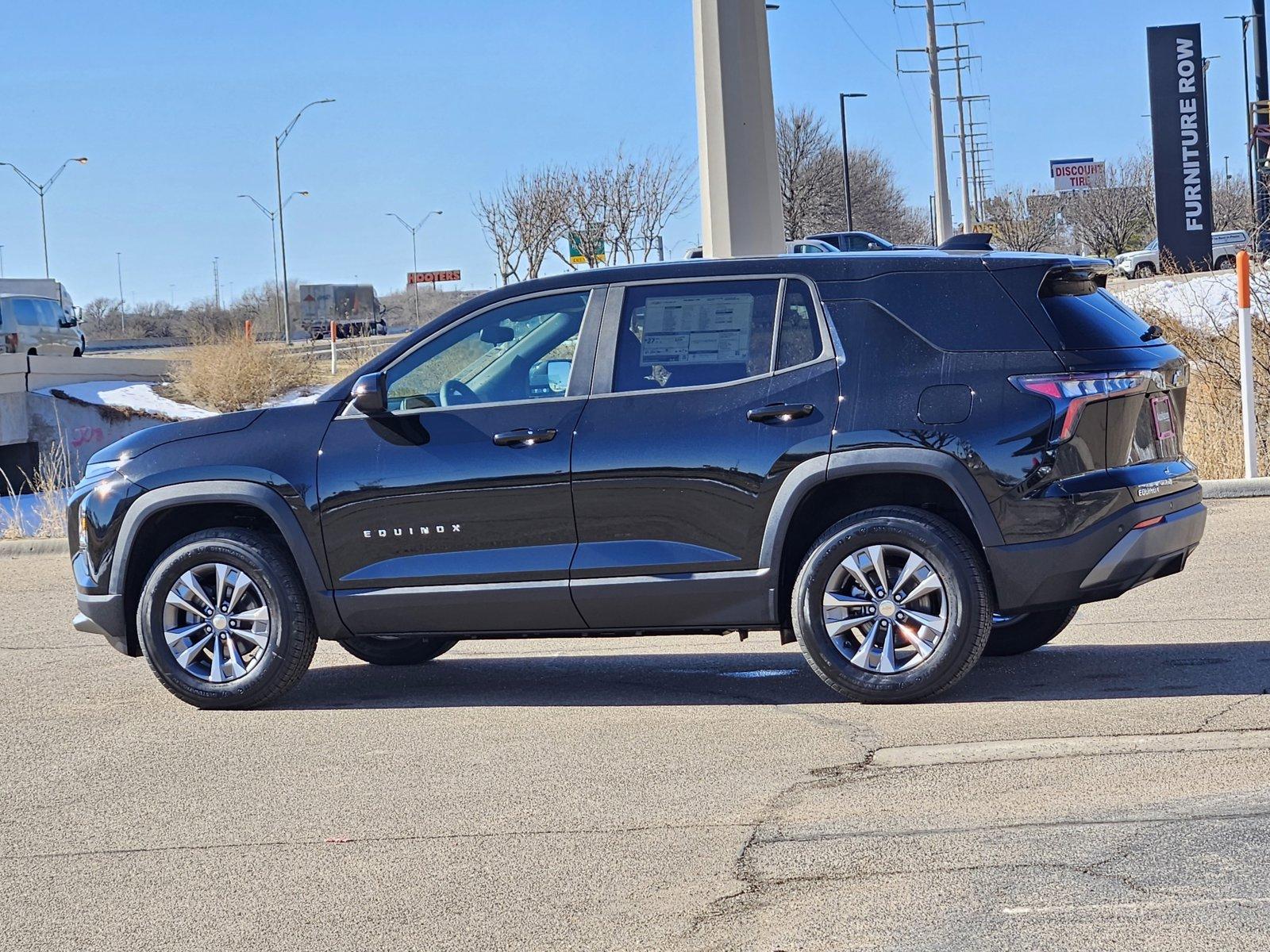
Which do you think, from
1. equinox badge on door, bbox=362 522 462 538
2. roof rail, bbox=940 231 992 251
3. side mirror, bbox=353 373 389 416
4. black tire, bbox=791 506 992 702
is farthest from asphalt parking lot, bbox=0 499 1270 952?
roof rail, bbox=940 231 992 251

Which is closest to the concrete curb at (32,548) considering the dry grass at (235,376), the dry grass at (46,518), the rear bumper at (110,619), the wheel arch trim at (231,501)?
the dry grass at (46,518)

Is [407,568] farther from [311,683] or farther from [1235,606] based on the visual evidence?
[1235,606]

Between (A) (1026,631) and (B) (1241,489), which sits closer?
(A) (1026,631)

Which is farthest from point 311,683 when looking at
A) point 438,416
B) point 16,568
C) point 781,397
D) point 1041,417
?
point 16,568

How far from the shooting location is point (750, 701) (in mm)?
6926

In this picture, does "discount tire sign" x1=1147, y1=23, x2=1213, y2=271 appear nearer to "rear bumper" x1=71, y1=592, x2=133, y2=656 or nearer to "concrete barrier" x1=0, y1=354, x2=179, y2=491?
"concrete barrier" x1=0, y1=354, x2=179, y2=491

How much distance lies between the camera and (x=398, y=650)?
27.2 feet

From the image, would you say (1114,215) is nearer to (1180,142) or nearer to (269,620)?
(1180,142)

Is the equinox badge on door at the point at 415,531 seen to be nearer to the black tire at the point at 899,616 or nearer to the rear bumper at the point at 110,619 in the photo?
the rear bumper at the point at 110,619

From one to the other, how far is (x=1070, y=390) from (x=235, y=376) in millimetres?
31359

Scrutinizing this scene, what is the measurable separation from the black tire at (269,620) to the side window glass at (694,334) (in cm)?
174

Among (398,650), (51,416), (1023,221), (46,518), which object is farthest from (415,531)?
(1023,221)

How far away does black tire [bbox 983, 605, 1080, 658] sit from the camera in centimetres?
738

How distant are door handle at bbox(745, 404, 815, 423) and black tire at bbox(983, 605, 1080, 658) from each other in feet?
5.28
